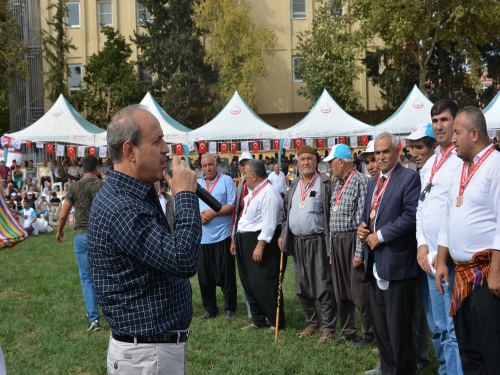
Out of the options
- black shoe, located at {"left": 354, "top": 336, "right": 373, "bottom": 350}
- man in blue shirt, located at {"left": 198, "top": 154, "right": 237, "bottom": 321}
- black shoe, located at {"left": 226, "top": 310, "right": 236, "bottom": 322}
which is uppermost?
man in blue shirt, located at {"left": 198, "top": 154, "right": 237, "bottom": 321}

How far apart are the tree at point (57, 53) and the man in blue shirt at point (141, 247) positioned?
137 ft

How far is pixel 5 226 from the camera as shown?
4070mm

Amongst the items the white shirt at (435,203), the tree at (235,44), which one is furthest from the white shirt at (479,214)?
the tree at (235,44)

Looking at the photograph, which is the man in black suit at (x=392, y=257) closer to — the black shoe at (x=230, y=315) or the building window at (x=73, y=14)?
the black shoe at (x=230, y=315)

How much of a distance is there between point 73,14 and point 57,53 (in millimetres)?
4141

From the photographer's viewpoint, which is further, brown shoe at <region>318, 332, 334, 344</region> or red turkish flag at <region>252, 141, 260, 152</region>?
red turkish flag at <region>252, 141, 260, 152</region>

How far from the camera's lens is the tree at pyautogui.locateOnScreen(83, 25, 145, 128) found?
134 ft

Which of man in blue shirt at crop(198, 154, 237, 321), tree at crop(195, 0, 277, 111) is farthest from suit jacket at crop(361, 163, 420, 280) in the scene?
tree at crop(195, 0, 277, 111)

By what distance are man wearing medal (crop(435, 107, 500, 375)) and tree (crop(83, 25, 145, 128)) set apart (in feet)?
124

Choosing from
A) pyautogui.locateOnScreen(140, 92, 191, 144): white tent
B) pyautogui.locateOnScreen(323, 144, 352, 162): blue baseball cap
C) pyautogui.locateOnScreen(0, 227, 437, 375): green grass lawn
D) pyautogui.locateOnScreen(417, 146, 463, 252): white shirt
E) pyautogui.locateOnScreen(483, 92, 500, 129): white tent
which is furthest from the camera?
pyautogui.locateOnScreen(140, 92, 191, 144): white tent

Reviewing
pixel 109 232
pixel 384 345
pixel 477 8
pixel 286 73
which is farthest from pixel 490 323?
pixel 286 73

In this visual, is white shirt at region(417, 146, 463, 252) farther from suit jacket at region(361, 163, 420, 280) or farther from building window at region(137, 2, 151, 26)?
building window at region(137, 2, 151, 26)

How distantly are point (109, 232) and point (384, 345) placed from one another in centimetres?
379

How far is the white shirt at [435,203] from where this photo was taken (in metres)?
Result: 5.27
